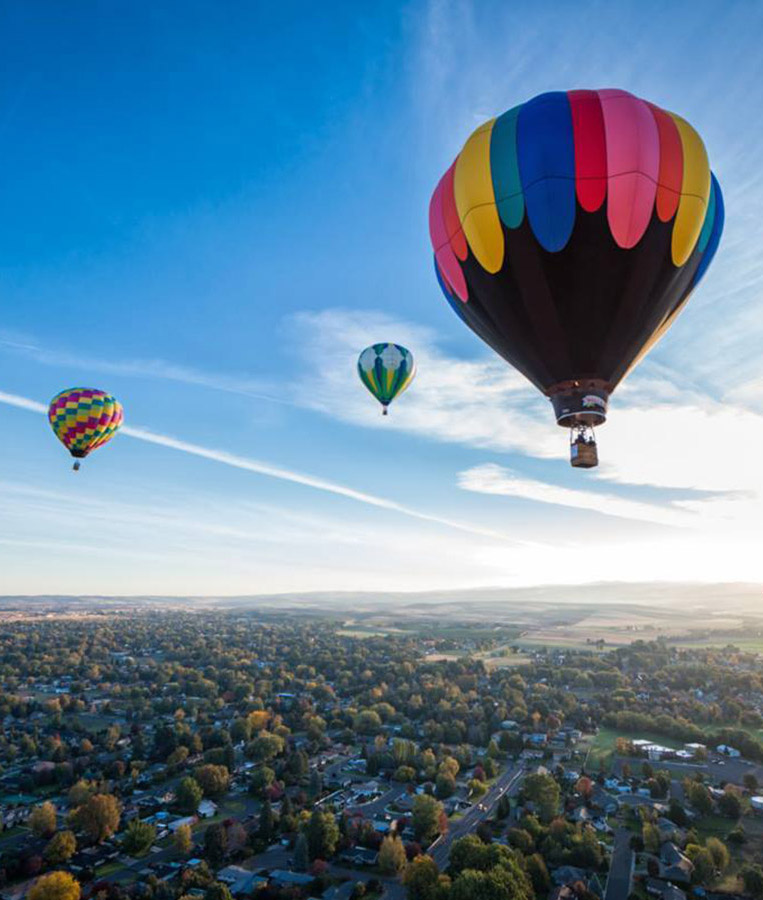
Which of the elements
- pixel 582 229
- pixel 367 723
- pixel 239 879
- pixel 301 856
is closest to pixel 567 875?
pixel 301 856

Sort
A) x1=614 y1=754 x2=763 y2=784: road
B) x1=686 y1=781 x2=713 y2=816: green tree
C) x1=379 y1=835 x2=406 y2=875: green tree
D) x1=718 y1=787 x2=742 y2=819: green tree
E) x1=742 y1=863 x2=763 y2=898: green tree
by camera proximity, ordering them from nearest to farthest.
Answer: x1=742 y1=863 x2=763 y2=898: green tree → x1=379 y1=835 x2=406 y2=875: green tree → x1=718 y1=787 x2=742 y2=819: green tree → x1=686 y1=781 x2=713 y2=816: green tree → x1=614 y1=754 x2=763 y2=784: road

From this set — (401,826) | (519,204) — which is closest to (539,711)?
(401,826)

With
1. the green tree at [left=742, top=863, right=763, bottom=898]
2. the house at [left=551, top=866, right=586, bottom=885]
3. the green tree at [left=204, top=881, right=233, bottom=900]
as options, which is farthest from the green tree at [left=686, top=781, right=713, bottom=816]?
the green tree at [left=204, top=881, right=233, bottom=900]

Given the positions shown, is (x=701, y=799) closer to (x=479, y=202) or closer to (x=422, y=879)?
(x=422, y=879)

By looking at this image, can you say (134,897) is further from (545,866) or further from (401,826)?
(545,866)

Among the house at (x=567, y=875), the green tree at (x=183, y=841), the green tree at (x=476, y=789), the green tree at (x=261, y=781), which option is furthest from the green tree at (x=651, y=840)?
the green tree at (x=183, y=841)

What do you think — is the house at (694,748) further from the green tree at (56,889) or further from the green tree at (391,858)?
the green tree at (56,889)

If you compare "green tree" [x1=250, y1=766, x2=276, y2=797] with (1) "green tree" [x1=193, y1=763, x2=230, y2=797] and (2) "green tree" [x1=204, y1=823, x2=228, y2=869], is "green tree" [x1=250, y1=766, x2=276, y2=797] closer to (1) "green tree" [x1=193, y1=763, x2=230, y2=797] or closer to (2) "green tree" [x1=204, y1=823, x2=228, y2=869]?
(1) "green tree" [x1=193, y1=763, x2=230, y2=797]
